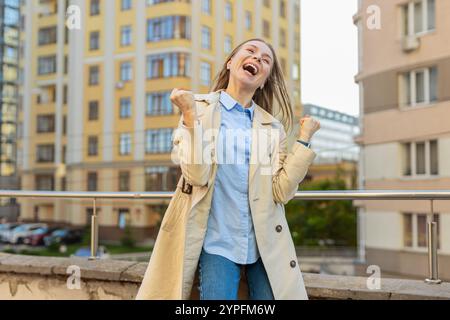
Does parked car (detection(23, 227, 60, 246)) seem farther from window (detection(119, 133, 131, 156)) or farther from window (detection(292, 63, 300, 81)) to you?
window (detection(292, 63, 300, 81))

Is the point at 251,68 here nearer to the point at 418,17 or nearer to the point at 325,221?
the point at 418,17

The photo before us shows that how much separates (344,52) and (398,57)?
1797mm

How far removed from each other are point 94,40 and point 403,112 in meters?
14.5

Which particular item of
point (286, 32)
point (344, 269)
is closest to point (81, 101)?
point (344, 269)

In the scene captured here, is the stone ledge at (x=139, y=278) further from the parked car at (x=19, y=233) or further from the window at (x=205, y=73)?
the parked car at (x=19, y=233)

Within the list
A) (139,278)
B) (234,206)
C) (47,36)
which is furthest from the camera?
(47,36)

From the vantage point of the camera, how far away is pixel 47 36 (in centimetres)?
2133

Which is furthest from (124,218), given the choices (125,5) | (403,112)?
(403,112)

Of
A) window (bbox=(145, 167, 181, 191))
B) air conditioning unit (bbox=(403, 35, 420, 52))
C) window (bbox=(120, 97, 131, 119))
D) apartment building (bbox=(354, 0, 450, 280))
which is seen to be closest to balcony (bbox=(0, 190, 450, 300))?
apartment building (bbox=(354, 0, 450, 280))

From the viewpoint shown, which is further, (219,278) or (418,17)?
(418,17)

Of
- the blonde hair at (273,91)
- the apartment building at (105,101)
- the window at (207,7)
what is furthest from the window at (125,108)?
the blonde hair at (273,91)

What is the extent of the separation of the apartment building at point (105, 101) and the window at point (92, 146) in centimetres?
4
